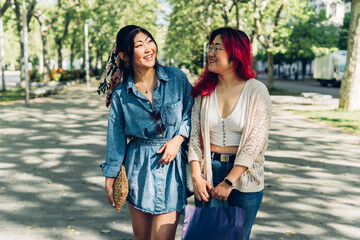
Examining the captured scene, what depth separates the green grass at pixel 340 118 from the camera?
1163 centimetres

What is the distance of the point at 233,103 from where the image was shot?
8.21 ft

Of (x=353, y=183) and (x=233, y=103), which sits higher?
(x=233, y=103)

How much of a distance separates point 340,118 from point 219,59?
11.8 meters

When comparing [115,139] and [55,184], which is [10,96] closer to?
[55,184]

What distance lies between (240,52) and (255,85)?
0.68 feet

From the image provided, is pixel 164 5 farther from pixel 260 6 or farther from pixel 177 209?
pixel 177 209

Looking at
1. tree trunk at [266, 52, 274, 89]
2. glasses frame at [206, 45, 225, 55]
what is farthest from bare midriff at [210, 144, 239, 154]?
tree trunk at [266, 52, 274, 89]

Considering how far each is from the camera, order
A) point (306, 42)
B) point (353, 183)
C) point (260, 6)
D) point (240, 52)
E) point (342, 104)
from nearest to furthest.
Answer: point (240, 52) → point (353, 183) → point (342, 104) → point (260, 6) → point (306, 42)

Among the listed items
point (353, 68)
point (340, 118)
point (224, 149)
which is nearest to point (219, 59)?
point (224, 149)

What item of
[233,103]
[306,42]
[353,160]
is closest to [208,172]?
[233,103]

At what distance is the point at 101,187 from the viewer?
6.07 metres

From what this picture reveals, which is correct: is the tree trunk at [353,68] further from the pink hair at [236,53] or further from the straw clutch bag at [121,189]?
the straw clutch bag at [121,189]

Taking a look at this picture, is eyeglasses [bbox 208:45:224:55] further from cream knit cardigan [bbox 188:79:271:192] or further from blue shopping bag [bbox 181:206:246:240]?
blue shopping bag [bbox 181:206:246:240]

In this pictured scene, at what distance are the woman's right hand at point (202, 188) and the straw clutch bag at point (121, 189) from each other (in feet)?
1.42
